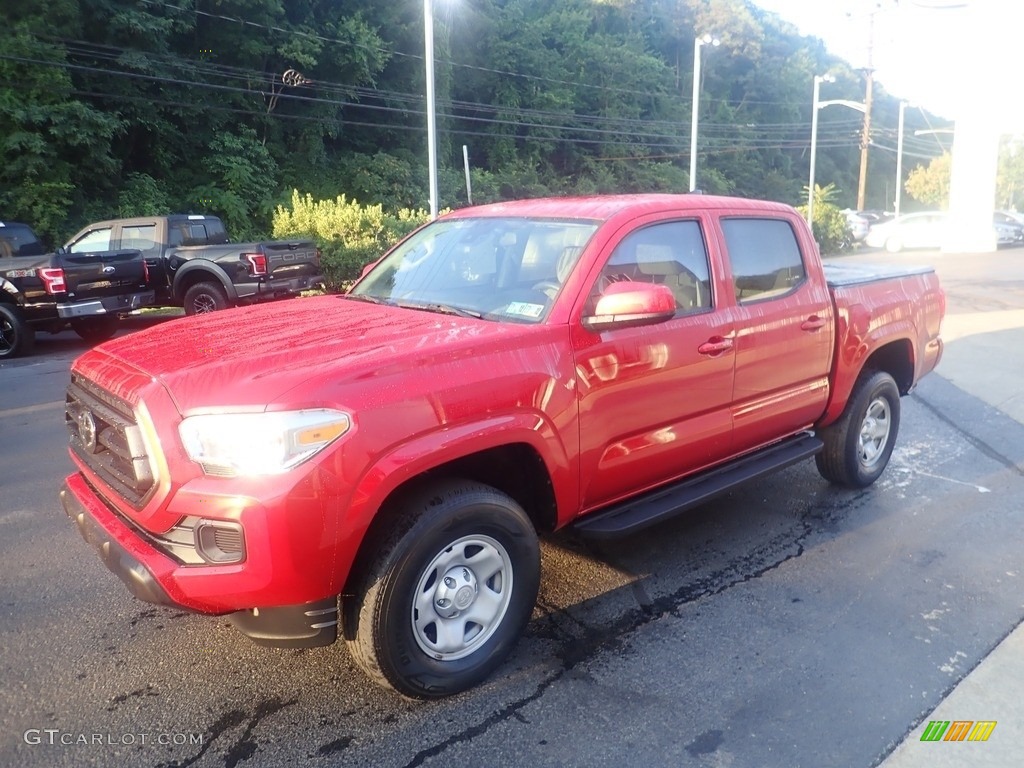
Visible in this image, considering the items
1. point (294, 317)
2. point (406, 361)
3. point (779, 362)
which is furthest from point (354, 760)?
point (779, 362)

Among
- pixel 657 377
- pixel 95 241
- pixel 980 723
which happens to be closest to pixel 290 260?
pixel 95 241

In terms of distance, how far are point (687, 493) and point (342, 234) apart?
629 inches

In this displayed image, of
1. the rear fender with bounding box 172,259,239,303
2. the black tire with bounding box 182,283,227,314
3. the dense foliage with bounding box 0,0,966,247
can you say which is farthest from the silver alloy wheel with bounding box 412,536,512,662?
the dense foliage with bounding box 0,0,966,247

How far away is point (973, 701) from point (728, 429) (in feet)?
5.35

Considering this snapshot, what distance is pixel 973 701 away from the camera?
10.4 ft

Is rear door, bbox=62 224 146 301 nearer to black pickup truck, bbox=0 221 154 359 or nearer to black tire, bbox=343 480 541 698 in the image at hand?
black pickup truck, bbox=0 221 154 359

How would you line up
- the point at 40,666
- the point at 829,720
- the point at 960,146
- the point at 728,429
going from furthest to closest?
1. the point at 960,146
2. the point at 728,429
3. the point at 40,666
4. the point at 829,720

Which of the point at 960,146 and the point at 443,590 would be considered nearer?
the point at 443,590

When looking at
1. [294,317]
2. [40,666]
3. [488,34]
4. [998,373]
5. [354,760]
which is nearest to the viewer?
[354,760]

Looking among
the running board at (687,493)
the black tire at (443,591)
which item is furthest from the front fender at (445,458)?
the running board at (687,493)

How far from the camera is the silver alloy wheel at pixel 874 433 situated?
550 centimetres

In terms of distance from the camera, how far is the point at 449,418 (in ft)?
9.88

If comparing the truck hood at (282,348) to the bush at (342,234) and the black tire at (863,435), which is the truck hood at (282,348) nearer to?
the black tire at (863,435)

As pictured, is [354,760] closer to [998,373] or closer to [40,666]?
[40,666]
